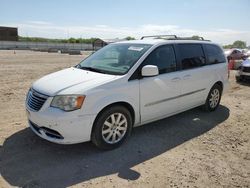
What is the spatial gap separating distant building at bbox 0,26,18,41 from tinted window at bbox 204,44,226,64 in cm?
A: 8135

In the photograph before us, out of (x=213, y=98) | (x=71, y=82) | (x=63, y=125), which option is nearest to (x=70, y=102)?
(x=63, y=125)

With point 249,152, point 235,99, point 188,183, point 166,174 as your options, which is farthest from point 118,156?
point 235,99

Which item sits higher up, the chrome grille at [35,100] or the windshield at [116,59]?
the windshield at [116,59]

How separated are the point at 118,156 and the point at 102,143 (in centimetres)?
33

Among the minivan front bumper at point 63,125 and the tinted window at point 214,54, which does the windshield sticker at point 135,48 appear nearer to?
the minivan front bumper at point 63,125

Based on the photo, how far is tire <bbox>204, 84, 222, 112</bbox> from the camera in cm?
636

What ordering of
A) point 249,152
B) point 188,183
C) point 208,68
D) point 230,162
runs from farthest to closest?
1. point 208,68
2. point 249,152
3. point 230,162
4. point 188,183

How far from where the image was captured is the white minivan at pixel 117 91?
3809 millimetres

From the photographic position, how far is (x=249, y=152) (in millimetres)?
4430

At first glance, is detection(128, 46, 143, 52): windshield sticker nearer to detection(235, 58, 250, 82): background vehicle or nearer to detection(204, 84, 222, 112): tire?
detection(204, 84, 222, 112): tire

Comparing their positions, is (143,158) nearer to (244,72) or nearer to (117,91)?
(117,91)

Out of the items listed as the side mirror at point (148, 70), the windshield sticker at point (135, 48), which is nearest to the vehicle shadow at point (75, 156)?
the side mirror at point (148, 70)

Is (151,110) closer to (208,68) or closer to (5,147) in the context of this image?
(208,68)

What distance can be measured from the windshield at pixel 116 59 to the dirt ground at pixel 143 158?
4.42ft
